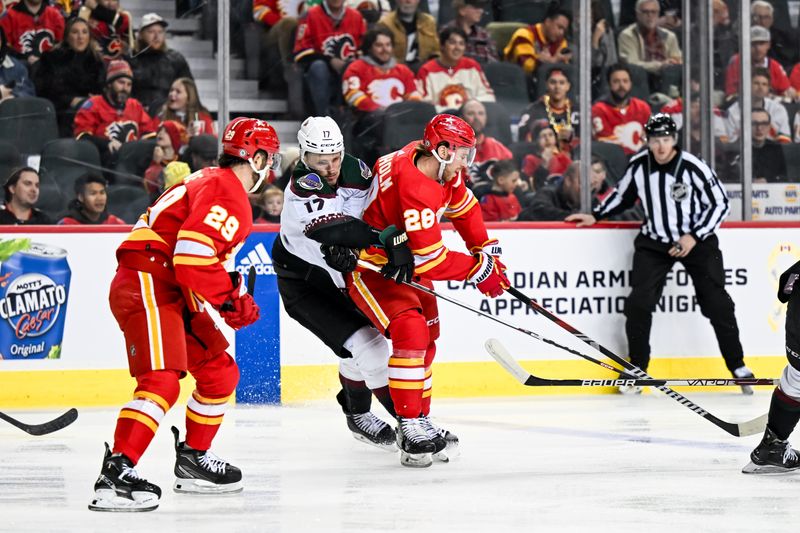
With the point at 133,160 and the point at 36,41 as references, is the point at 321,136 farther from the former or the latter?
the point at 36,41

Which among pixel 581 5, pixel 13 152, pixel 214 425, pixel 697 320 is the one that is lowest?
pixel 697 320

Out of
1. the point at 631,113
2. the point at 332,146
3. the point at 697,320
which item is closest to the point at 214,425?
the point at 332,146

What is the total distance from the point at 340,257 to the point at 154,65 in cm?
239

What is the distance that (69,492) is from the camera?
12.2ft

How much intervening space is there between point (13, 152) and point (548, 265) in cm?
257

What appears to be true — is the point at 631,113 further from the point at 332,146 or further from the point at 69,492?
the point at 69,492

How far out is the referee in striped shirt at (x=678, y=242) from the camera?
19.4 feet

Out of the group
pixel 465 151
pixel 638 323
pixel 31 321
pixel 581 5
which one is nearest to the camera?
pixel 465 151

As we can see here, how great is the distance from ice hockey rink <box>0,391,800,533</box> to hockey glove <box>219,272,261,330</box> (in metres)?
0.52

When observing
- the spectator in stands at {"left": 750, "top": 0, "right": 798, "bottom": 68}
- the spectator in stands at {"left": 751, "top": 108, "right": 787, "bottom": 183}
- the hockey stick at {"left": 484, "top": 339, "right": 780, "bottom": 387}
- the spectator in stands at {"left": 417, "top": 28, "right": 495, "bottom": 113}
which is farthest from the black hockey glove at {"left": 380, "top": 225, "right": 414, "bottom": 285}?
the spectator in stands at {"left": 750, "top": 0, "right": 798, "bottom": 68}

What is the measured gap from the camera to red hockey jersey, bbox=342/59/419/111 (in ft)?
20.7

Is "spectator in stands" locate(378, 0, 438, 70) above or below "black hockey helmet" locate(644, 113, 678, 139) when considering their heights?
above

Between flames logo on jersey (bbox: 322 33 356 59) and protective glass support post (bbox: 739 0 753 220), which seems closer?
flames logo on jersey (bbox: 322 33 356 59)

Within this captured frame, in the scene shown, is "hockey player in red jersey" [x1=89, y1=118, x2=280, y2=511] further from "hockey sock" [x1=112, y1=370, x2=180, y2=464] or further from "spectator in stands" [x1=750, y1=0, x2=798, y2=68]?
"spectator in stands" [x1=750, y1=0, x2=798, y2=68]
